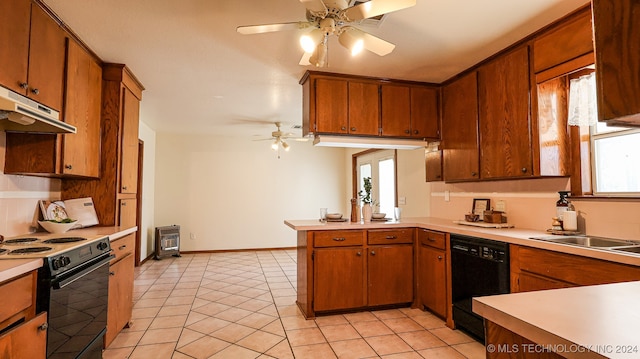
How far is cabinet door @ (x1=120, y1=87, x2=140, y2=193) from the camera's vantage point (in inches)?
121

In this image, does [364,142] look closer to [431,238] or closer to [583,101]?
[431,238]

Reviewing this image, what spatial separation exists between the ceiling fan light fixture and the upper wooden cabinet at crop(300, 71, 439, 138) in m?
1.32

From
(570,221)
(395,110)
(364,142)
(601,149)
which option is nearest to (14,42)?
(364,142)

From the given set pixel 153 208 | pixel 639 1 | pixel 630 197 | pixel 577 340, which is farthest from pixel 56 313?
pixel 153 208

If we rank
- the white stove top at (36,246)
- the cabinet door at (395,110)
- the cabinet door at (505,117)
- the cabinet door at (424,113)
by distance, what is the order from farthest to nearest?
the cabinet door at (424,113) → the cabinet door at (395,110) → the cabinet door at (505,117) → the white stove top at (36,246)

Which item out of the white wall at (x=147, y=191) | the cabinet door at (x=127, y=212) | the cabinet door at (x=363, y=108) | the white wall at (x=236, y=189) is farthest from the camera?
the white wall at (x=236, y=189)

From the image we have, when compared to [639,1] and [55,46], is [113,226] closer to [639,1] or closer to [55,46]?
[55,46]

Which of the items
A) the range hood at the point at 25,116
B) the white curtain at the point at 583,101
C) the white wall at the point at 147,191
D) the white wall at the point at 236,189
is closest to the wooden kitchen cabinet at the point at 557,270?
the white curtain at the point at 583,101

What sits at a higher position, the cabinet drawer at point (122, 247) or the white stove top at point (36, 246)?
the white stove top at point (36, 246)

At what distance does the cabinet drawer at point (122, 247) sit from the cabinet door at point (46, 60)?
3.40 feet

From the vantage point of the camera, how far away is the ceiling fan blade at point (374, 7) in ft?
5.33

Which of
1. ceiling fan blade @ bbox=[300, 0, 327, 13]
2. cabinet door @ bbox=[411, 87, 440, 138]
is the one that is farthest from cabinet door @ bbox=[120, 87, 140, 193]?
cabinet door @ bbox=[411, 87, 440, 138]

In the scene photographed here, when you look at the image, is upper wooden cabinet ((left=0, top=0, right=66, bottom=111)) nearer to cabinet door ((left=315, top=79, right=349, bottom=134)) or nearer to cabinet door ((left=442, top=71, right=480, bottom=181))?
cabinet door ((left=315, top=79, right=349, bottom=134))

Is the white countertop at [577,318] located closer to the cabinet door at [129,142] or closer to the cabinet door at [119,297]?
the cabinet door at [119,297]
